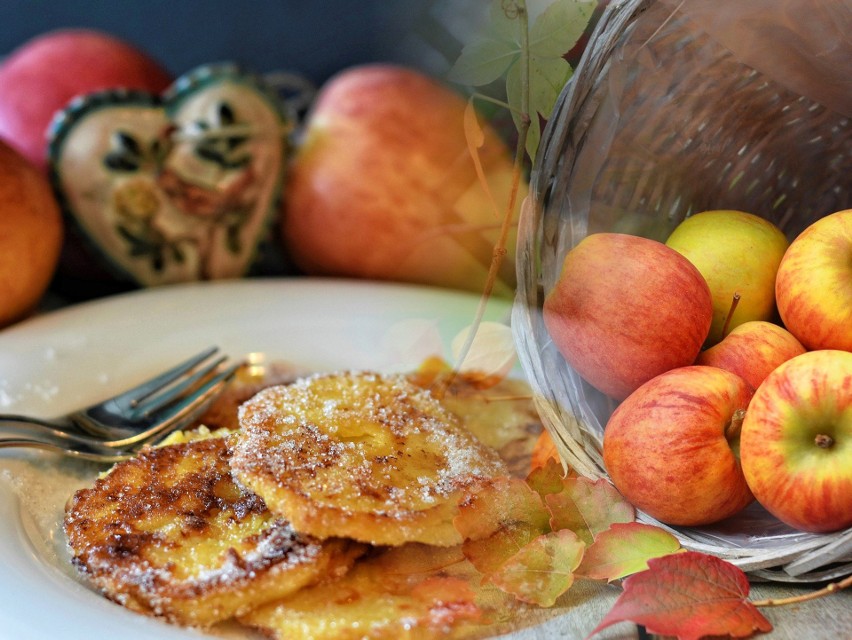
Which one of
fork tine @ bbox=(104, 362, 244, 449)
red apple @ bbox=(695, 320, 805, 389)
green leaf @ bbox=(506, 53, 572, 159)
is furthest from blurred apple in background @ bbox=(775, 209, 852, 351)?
fork tine @ bbox=(104, 362, 244, 449)

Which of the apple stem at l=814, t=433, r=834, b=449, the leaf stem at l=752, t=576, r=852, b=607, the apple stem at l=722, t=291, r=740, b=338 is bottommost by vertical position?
the leaf stem at l=752, t=576, r=852, b=607

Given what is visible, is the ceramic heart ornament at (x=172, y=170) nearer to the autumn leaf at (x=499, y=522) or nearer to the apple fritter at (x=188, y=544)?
the apple fritter at (x=188, y=544)

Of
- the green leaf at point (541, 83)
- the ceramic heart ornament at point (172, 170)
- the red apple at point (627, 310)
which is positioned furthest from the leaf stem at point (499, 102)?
the ceramic heart ornament at point (172, 170)

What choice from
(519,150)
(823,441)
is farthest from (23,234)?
(823,441)

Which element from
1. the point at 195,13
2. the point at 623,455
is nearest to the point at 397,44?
the point at 195,13

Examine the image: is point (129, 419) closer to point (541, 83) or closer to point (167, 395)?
point (167, 395)

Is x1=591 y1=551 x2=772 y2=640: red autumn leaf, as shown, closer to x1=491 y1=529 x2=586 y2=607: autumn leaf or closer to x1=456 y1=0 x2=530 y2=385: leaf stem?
x1=491 y1=529 x2=586 y2=607: autumn leaf
